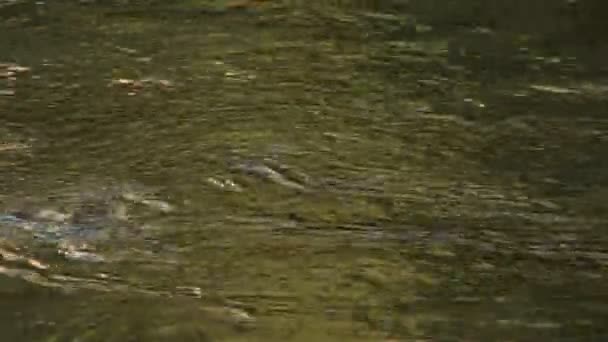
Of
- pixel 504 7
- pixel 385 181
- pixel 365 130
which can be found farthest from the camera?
pixel 504 7

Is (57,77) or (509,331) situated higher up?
(57,77)

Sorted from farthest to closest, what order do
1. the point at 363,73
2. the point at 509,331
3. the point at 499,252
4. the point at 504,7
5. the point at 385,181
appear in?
the point at 504,7 → the point at 363,73 → the point at 385,181 → the point at 499,252 → the point at 509,331

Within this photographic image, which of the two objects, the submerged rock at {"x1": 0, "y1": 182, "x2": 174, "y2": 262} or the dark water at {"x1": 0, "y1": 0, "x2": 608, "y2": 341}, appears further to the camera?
the submerged rock at {"x1": 0, "y1": 182, "x2": 174, "y2": 262}

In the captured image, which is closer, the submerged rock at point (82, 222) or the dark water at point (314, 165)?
the dark water at point (314, 165)

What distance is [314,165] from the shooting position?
2.26 metres

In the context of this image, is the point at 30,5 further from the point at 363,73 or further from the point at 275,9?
→ the point at 363,73

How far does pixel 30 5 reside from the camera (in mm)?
2934

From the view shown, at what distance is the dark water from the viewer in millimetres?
1871

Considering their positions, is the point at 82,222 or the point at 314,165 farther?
the point at 314,165

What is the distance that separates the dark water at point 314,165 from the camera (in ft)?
6.14

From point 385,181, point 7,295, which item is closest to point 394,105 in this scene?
point 385,181

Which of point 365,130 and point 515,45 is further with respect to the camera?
point 515,45

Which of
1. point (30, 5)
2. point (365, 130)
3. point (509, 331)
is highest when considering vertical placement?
point (30, 5)

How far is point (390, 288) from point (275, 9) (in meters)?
1.16
